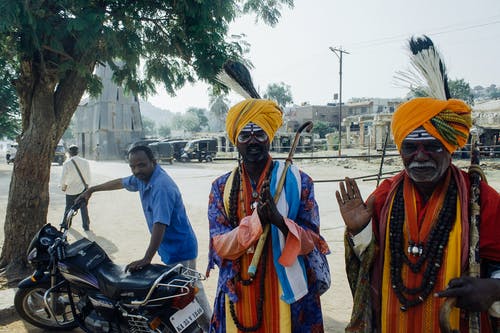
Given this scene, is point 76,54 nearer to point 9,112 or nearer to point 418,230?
point 418,230

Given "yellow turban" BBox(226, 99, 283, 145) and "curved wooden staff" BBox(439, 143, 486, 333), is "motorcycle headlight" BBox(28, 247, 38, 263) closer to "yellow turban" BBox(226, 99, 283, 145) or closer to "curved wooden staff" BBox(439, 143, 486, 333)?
"yellow turban" BBox(226, 99, 283, 145)

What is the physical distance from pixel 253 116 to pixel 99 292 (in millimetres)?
2008

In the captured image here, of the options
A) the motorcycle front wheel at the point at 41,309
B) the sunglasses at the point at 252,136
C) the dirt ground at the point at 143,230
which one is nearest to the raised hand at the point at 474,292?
the sunglasses at the point at 252,136

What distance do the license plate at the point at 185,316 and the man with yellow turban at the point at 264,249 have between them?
2.10 ft

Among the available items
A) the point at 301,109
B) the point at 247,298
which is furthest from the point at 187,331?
the point at 301,109

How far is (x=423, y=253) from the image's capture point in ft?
5.50

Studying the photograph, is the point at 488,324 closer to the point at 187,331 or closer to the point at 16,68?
the point at 187,331

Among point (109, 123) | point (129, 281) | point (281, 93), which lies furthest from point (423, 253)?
point (281, 93)

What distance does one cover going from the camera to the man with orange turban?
162 centimetres

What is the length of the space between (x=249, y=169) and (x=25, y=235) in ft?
12.9

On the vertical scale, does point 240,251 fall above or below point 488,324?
above

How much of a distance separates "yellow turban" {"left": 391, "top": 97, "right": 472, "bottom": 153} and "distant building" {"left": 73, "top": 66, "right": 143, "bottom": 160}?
3518cm

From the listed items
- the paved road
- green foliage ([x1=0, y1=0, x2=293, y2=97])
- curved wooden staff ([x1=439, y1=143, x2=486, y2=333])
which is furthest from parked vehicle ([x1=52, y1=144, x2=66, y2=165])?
curved wooden staff ([x1=439, y1=143, x2=486, y2=333])

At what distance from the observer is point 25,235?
491cm
